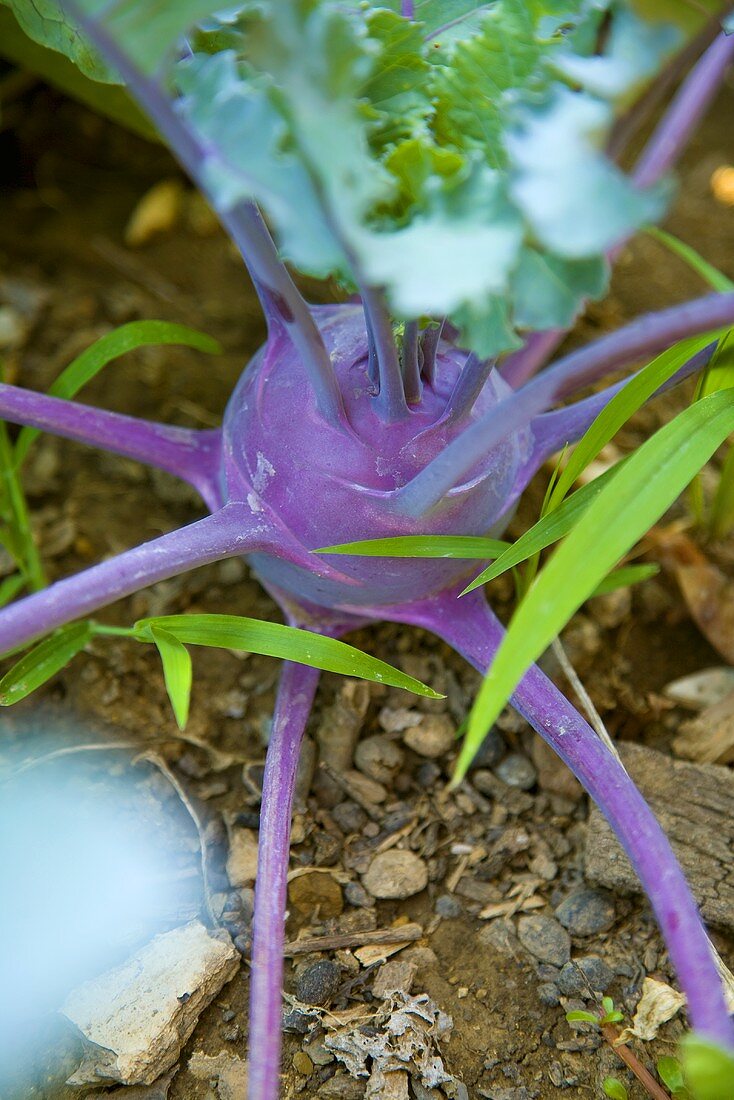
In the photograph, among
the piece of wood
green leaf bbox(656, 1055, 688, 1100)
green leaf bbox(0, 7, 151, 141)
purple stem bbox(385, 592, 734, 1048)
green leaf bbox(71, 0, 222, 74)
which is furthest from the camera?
green leaf bbox(0, 7, 151, 141)

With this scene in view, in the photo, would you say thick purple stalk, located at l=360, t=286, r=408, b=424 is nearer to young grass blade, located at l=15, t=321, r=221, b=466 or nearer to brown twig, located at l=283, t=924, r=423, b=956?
young grass blade, located at l=15, t=321, r=221, b=466

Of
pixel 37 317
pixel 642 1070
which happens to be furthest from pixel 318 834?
pixel 37 317

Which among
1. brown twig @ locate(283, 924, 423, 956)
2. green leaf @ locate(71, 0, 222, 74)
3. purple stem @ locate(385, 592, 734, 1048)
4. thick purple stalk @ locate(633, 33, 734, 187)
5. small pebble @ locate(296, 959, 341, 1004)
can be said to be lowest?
brown twig @ locate(283, 924, 423, 956)

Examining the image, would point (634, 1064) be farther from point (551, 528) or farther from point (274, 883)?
point (551, 528)

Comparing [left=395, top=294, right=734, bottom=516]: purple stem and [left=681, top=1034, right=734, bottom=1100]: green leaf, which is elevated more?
[left=395, top=294, right=734, bottom=516]: purple stem

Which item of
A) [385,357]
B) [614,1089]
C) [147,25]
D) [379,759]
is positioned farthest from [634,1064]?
[147,25]

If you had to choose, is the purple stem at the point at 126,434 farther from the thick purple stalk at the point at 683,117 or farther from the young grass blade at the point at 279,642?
the thick purple stalk at the point at 683,117

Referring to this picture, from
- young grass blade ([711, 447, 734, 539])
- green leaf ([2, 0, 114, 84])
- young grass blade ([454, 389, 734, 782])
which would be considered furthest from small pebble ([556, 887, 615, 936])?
green leaf ([2, 0, 114, 84])

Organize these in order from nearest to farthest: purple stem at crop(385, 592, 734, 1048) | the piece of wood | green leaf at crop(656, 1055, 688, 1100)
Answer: purple stem at crop(385, 592, 734, 1048) → green leaf at crop(656, 1055, 688, 1100) → the piece of wood
